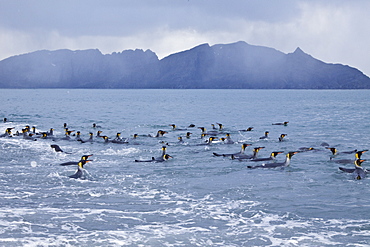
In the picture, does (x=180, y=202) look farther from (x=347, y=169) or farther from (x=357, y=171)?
(x=347, y=169)

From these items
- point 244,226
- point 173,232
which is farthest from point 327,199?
point 173,232

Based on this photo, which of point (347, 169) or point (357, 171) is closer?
point (357, 171)

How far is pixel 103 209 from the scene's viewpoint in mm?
14734

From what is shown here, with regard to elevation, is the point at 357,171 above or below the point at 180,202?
above

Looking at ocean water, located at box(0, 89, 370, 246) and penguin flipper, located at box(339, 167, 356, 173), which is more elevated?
penguin flipper, located at box(339, 167, 356, 173)

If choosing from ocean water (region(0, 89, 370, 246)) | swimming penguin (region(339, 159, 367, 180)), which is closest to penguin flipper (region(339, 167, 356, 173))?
swimming penguin (region(339, 159, 367, 180))

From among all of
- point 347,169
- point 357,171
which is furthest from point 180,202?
point 347,169

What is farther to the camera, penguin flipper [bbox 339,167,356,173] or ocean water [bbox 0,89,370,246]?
penguin flipper [bbox 339,167,356,173]

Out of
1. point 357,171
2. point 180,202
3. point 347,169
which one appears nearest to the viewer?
point 180,202

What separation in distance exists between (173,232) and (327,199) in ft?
21.9

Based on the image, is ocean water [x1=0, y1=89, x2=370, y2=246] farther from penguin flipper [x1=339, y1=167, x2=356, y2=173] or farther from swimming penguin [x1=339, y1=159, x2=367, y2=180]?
swimming penguin [x1=339, y1=159, x2=367, y2=180]

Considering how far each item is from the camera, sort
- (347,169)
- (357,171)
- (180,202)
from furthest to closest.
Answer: (347,169) → (357,171) → (180,202)

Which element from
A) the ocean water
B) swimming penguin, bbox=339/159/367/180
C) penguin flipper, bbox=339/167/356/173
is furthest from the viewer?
penguin flipper, bbox=339/167/356/173

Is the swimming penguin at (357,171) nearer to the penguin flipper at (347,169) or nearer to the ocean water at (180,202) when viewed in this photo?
the penguin flipper at (347,169)
